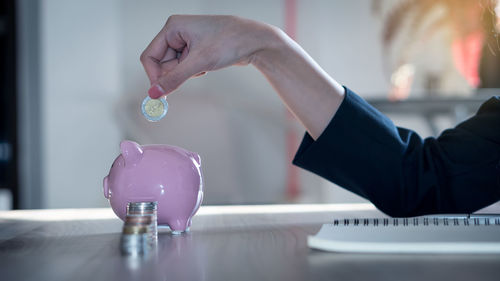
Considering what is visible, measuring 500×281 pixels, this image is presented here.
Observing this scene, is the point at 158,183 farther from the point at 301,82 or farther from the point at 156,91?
the point at 301,82

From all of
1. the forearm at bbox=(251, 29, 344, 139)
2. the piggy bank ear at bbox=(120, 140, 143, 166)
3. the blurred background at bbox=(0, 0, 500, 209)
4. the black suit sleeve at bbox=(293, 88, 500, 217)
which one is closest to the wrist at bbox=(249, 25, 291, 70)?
the forearm at bbox=(251, 29, 344, 139)

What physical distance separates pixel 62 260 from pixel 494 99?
0.81m

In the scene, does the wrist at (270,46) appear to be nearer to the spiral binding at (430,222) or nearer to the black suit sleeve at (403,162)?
the black suit sleeve at (403,162)

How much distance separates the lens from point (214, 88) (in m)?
4.02

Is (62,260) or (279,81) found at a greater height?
(279,81)

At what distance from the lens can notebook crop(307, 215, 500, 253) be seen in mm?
553

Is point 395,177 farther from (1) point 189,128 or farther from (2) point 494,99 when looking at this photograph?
(1) point 189,128

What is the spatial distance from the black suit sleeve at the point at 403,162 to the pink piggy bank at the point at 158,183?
8.2 inches

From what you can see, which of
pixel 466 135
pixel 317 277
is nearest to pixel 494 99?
pixel 466 135

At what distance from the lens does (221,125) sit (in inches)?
146

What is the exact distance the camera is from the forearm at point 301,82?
845mm

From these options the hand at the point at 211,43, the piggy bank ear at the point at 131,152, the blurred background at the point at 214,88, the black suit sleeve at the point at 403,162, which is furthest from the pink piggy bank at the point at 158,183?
the blurred background at the point at 214,88

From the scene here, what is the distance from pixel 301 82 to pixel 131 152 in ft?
0.96

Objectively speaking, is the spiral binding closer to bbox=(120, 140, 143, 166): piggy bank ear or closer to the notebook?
the notebook
